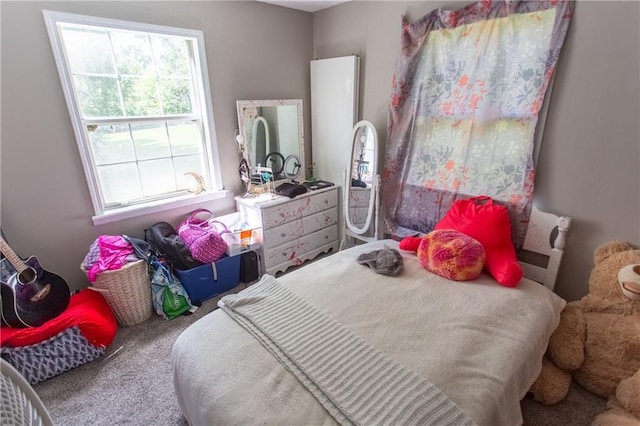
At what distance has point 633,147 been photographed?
157 centimetres

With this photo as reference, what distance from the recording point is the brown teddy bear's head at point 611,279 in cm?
149

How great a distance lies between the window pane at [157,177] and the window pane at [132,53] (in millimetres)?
641

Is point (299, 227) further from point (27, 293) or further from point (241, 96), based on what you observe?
point (27, 293)

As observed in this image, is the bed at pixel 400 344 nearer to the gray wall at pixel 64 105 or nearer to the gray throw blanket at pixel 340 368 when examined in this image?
the gray throw blanket at pixel 340 368

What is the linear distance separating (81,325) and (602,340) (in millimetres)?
2712

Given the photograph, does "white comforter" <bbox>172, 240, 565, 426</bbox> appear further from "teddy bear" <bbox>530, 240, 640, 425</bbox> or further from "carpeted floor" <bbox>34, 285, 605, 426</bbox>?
"carpeted floor" <bbox>34, 285, 605, 426</bbox>

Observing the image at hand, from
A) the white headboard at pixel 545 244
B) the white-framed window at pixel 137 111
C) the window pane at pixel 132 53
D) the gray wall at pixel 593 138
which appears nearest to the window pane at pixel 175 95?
the white-framed window at pixel 137 111

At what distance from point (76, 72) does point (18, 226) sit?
1.02 metres

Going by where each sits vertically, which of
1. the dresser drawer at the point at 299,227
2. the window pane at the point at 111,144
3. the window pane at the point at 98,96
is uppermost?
the window pane at the point at 98,96

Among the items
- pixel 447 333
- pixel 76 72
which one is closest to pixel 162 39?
pixel 76 72

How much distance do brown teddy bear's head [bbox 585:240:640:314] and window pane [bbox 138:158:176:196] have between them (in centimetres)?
285

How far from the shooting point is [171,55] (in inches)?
91.7

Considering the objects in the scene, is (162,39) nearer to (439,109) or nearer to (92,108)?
(92,108)

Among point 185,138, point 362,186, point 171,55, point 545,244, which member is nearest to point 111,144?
point 185,138
